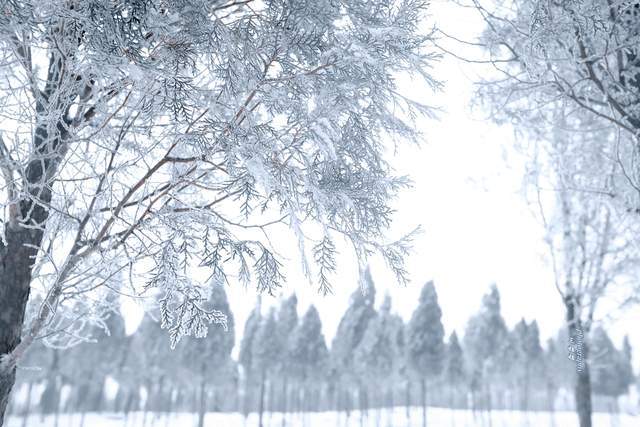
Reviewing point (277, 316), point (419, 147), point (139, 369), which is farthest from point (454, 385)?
point (419, 147)

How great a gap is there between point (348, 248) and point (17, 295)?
256cm

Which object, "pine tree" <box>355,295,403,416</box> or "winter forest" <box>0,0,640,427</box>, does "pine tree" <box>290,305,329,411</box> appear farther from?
"winter forest" <box>0,0,640,427</box>

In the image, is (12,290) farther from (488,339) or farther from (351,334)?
(488,339)

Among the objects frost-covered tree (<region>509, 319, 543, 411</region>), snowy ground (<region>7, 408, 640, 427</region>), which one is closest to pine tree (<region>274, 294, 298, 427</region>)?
snowy ground (<region>7, 408, 640, 427</region>)

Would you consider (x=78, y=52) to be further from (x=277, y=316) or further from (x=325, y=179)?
(x=277, y=316)

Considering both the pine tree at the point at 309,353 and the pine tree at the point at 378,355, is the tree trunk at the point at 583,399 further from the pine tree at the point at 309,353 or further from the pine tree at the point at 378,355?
the pine tree at the point at 309,353

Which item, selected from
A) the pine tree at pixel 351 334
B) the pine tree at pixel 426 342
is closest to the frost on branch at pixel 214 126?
the pine tree at pixel 426 342

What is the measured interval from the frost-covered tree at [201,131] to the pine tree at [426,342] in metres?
29.6

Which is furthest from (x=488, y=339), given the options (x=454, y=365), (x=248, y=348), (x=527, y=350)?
(x=248, y=348)

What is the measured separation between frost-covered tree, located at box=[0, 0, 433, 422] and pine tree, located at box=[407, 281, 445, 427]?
1164 inches

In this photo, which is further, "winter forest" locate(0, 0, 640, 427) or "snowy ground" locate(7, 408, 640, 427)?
"snowy ground" locate(7, 408, 640, 427)

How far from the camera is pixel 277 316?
40000mm

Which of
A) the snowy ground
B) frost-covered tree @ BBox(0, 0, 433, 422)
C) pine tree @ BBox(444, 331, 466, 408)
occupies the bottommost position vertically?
the snowy ground

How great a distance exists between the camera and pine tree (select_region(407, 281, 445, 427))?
31.9 meters
